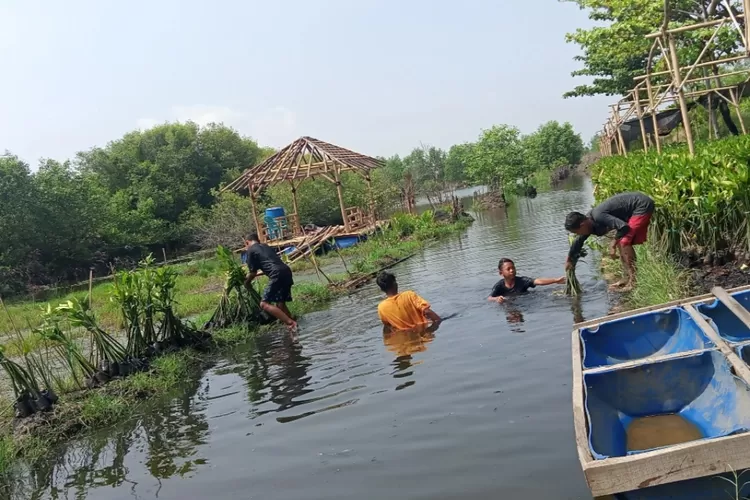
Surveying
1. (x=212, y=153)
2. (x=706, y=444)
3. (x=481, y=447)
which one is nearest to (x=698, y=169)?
(x=481, y=447)

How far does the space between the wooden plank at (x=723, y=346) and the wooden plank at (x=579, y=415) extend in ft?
2.88

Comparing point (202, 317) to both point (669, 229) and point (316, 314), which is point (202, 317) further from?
point (669, 229)

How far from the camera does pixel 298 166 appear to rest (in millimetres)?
23531

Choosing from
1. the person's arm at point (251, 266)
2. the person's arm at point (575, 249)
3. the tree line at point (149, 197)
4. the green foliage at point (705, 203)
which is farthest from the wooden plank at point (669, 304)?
the tree line at point (149, 197)

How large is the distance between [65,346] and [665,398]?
6.88 meters

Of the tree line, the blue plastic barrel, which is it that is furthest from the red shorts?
the blue plastic barrel

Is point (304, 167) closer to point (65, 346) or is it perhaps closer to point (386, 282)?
point (386, 282)

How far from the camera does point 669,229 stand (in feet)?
26.8

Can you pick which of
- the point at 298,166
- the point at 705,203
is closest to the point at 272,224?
the point at 298,166

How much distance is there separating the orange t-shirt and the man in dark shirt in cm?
237

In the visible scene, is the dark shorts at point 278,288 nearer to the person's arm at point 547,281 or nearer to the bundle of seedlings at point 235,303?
the bundle of seedlings at point 235,303

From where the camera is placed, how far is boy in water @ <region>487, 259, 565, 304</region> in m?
9.37

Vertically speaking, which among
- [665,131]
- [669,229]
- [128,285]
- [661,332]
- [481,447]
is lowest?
[481,447]

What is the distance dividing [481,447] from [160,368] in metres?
5.08
